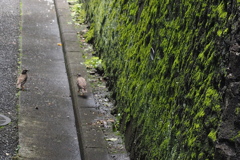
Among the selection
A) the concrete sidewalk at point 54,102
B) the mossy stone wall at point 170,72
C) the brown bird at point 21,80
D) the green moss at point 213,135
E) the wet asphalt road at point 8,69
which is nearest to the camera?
the green moss at point 213,135

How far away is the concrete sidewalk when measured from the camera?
6449mm

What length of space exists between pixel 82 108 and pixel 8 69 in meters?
2.27

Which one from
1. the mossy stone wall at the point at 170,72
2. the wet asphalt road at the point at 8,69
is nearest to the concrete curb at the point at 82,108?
the mossy stone wall at the point at 170,72

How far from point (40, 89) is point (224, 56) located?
5.27 meters

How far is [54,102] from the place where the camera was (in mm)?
7867

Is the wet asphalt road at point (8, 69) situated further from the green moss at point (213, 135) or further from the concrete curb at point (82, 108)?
the green moss at point (213, 135)

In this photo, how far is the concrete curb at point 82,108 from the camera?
6.29 meters

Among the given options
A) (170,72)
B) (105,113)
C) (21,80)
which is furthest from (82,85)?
(170,72)

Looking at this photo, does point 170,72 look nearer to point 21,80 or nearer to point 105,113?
point 105,113

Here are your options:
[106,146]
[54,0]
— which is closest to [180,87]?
[106,146]

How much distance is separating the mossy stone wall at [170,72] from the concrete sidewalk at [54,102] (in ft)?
1.92

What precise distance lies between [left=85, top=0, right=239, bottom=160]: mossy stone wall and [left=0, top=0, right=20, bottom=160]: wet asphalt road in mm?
1635

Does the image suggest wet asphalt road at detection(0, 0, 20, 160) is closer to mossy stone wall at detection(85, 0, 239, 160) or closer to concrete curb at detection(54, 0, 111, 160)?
concrete curb at detection(54, 0, 111, 160)

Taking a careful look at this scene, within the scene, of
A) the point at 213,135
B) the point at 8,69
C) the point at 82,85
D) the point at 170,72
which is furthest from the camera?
the point at 8,69
